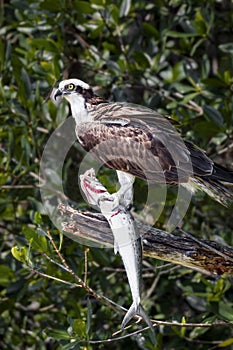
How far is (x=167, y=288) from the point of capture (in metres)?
2.98

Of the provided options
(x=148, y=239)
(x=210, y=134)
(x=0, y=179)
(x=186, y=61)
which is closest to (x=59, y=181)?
(x=0, y=179)

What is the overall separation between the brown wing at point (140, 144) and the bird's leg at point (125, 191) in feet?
0.07

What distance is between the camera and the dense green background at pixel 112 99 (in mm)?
2703

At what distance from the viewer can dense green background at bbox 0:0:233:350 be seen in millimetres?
2703

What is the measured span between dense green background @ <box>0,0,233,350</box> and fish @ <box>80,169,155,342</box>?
934mm

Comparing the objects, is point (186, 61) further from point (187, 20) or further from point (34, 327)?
point (34, 327)

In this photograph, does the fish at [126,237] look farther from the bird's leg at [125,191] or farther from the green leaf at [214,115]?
the green leaf at [214,115]

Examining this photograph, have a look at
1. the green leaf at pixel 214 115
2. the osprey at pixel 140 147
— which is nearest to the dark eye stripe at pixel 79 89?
the osprey at pixel 140 147

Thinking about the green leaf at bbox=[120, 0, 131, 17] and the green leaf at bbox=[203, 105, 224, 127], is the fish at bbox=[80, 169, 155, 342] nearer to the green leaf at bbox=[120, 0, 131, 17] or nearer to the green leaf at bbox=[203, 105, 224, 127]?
the green leaf at bbox=[203, 105, 224, 127]

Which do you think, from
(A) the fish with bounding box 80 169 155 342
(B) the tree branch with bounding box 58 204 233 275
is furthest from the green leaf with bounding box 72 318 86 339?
(A) the fish with bounding box 80 169 155 342

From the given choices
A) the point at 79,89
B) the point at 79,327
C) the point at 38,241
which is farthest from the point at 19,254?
the point at 79,89

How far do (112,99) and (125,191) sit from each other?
4.28ft

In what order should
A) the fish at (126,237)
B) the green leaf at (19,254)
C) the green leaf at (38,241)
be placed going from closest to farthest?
the fish at (126,237) → the green leaf at (19,254) → the green leaf at (38,241)

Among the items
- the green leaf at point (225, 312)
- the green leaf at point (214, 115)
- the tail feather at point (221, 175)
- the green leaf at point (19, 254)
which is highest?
the tail feather at point (221, 175)
